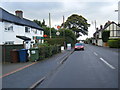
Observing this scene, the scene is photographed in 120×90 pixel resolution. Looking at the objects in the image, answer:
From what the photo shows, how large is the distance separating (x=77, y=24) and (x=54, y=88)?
69223 mm

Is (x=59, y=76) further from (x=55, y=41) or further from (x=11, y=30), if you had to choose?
(x=55, y=41)

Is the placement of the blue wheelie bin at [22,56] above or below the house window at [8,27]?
below

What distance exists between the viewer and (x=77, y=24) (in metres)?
74.1

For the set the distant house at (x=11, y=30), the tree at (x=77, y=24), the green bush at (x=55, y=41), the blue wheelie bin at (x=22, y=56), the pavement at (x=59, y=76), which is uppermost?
the tree at (x=77, y=24)

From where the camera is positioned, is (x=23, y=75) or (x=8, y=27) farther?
(x=8, y=27)

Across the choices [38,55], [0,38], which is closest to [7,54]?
[38,55]

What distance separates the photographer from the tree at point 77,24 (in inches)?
2873

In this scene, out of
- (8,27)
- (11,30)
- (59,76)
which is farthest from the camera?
(11,30)

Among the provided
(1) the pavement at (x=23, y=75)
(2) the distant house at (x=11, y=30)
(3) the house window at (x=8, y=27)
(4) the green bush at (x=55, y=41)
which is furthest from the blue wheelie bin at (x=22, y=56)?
(4) the green bush at (x=55, y=41)

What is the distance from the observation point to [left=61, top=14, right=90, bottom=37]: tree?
Answer: 239 feet

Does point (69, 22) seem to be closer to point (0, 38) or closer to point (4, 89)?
point (0, 38)

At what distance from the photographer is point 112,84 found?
658 cm

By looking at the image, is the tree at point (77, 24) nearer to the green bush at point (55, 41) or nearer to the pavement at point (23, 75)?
the green bush at point (55, 41)

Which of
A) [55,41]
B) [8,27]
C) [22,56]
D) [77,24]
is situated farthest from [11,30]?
[77,24]
